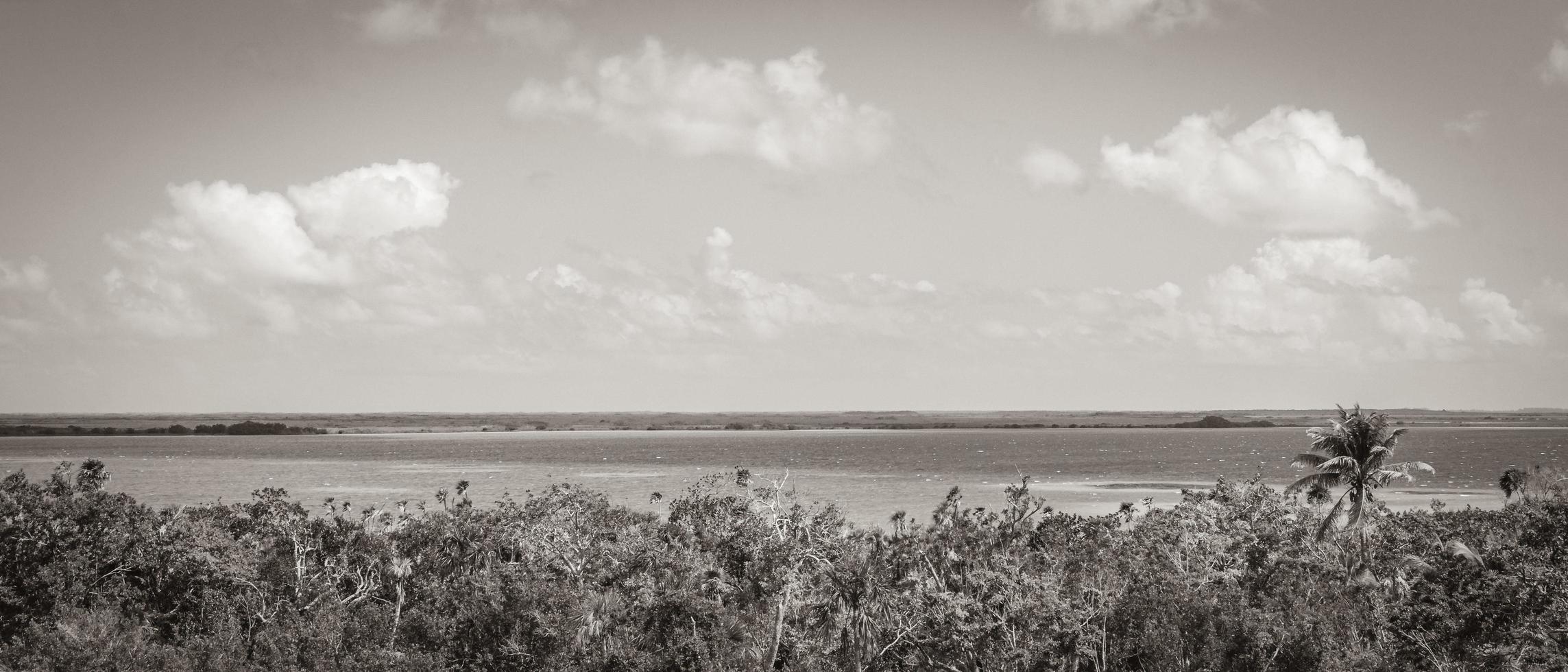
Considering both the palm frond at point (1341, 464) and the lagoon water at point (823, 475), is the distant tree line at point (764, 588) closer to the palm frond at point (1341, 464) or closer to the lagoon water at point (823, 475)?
the palm frond at point (1341, 464)

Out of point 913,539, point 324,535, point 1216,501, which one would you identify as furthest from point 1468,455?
point 324,535

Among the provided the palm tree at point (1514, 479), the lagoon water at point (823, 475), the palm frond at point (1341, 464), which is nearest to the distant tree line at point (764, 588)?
the palm frond at point (1341, 464)

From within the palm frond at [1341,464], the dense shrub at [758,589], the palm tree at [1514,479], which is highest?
the palm frond at [1341,464]

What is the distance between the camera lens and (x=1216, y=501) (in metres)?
44.7

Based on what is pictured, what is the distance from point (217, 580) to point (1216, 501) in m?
36.3

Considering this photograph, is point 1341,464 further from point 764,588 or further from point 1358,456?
point 764,588

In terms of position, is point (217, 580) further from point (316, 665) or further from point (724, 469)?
point (724, 469)

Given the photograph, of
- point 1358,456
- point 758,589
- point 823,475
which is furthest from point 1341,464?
point 823,475

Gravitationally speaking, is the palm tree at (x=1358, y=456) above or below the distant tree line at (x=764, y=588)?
above

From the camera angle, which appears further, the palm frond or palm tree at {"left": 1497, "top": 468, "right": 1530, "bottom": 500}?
palm tree at {"left": 1497, "top": 468, "right": 1530, "bottom": 500}

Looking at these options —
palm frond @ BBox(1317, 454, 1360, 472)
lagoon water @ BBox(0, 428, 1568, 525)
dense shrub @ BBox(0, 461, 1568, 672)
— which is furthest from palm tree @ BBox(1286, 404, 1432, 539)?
lagoon water @ BBox(0, 428, 1568, 525)

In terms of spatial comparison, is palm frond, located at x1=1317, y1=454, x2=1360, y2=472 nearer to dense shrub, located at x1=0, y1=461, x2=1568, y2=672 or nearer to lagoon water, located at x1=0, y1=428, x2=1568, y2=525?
dense shrub, located at x1=0, y1=461, x2=1568, y2=672

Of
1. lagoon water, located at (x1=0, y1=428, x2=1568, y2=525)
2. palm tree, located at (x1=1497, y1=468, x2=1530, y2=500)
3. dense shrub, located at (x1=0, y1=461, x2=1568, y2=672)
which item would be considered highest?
palm tree, located at (x1=1497, y1=468, x2=1530, y2=500)

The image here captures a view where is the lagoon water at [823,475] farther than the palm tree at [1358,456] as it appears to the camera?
Yes
